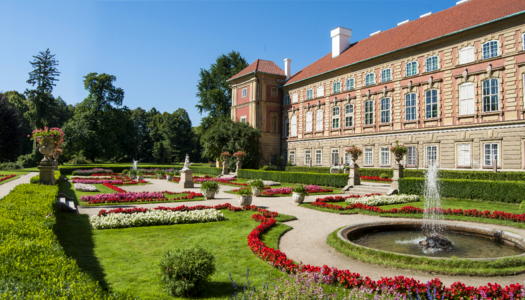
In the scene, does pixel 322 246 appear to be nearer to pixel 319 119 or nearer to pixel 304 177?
pixel 304 177

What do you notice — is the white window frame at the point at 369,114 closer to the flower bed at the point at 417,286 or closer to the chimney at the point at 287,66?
the chimney at the point at 287,66

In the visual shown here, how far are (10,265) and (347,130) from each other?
3035 cm

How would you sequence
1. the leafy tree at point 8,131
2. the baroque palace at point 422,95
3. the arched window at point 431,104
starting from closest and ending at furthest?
the baroque palace at point 422,95 < the arched window at point 431,104 < the leafy tree at point 8,131

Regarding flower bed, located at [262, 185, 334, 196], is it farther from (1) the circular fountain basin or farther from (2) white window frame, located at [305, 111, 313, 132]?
(2) white window frame, located at [305, 111, 313, 132]

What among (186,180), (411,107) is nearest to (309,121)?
(411,107)

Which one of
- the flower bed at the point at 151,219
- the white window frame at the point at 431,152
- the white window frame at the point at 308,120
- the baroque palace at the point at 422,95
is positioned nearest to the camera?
the flower bed at the point at 151,219

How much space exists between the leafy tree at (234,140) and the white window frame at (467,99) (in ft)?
67.4

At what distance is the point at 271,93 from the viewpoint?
4094 centimetres

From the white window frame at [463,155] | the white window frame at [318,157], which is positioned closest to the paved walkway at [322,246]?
the white window frame at [463,155]

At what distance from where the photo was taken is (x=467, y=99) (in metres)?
22.8

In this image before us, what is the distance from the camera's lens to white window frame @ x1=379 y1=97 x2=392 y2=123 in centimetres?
2802

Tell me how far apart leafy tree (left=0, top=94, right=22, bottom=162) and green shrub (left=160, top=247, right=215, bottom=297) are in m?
47.4

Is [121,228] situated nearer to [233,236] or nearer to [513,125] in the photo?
[233,236]

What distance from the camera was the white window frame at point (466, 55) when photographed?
→ 22750mm
